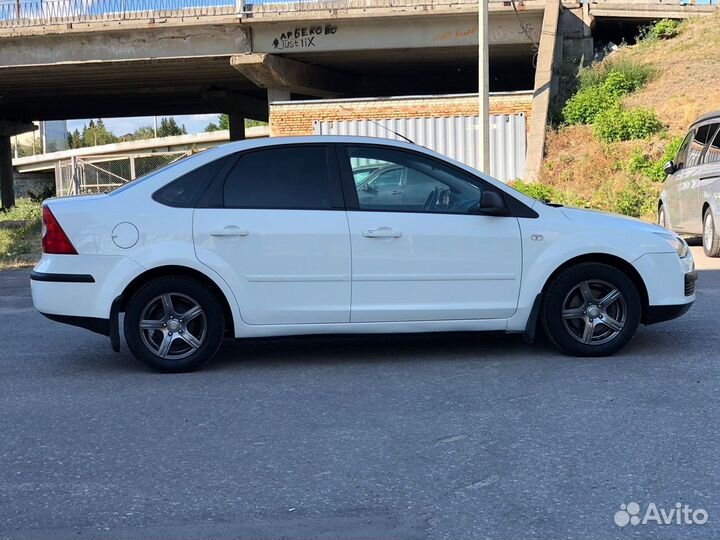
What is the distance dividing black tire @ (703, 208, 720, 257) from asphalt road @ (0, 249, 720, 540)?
5.16 metres

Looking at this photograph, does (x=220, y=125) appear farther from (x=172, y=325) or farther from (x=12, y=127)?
(x=172, y=325)

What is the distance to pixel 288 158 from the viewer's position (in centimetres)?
611

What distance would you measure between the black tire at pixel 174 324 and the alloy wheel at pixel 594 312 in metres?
2.58

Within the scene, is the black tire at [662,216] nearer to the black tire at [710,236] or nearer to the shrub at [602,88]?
the black tire at [710,236]

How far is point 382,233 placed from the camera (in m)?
5.87

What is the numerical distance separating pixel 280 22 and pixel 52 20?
24.5ft

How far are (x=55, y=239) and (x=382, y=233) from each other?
2.33 metres

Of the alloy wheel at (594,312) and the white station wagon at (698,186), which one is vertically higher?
the white station wagon at (698,186)

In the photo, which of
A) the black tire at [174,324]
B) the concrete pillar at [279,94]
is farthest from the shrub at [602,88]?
the black tire at [174,324]

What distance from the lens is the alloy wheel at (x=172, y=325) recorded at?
19.2 ft

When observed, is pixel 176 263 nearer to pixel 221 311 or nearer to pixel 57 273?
pixel 221 311

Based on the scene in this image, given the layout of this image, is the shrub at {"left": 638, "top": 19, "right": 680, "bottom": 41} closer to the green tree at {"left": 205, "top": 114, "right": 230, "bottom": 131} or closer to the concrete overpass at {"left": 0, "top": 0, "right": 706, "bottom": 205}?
the concrete overpass at {"left": 0, "top": 0, "right": 706, "bottom": 205}

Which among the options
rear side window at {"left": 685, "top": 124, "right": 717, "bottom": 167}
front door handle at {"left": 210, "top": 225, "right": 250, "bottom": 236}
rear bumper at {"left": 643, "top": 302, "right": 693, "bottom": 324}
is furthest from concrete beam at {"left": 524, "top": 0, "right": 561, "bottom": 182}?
front door handle at {"left": 210, "top": 225, "right": 250, "bottom": 236}

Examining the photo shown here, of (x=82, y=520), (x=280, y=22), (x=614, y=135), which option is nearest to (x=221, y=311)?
(x=82, y=520)
